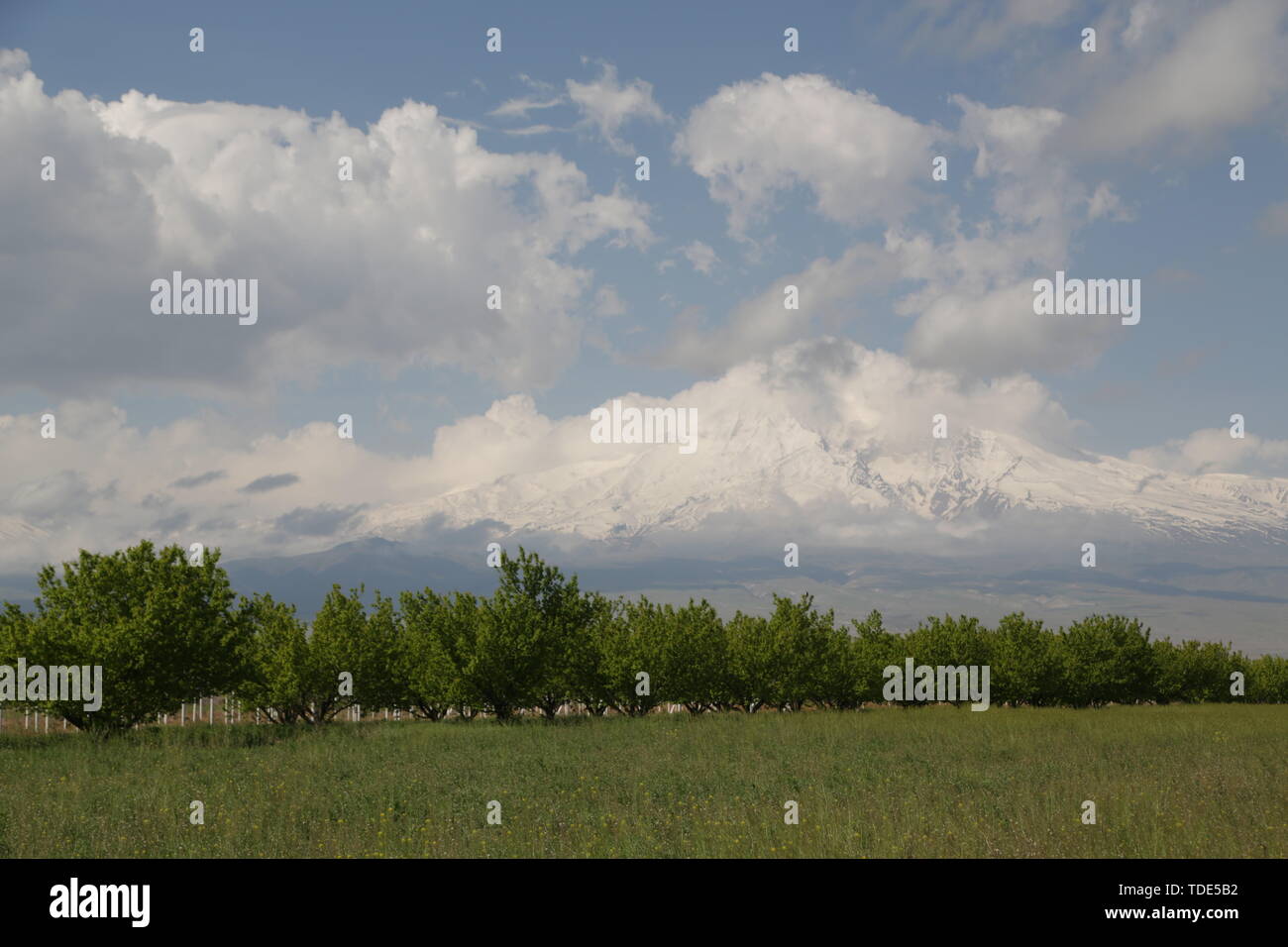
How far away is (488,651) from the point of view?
1779 inches

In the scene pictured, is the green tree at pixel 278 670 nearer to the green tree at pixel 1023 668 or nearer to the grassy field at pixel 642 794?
the grassy field at pixel 642 794

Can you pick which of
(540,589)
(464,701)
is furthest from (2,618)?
(540,589)

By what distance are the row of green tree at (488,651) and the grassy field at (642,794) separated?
11.2ft

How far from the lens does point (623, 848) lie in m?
14.0

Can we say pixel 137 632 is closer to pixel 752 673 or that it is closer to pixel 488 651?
pixel 488 651

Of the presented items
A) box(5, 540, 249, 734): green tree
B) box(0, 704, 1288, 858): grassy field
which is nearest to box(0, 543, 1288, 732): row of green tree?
box(5, 540, 249, 734): green tree

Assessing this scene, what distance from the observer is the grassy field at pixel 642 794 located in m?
14.4

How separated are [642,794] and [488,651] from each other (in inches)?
1051

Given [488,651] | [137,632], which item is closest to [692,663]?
[488,651]

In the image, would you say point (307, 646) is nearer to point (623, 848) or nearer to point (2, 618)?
point (2, 618)

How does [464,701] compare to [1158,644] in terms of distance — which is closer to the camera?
[464,701]
